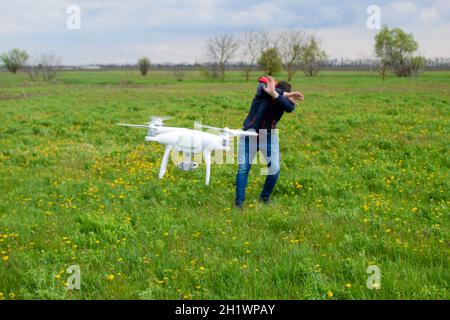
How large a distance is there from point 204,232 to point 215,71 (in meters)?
64.7

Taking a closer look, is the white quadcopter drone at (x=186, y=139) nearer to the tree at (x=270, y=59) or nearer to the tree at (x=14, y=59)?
the tree at (x=270, y=59)

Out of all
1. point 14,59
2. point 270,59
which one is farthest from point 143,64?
point 270,59

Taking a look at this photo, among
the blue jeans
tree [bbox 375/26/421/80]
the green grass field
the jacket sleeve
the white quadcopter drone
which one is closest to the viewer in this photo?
the green grass field

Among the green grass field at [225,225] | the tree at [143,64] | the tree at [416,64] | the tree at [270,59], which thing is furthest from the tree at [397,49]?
the green grass field at [225,225]

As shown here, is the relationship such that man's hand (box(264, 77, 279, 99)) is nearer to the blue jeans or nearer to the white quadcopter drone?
the white quadcopter drone

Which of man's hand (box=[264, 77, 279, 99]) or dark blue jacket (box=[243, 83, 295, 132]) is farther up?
man's hand (box=[264, 77, 279, 99])

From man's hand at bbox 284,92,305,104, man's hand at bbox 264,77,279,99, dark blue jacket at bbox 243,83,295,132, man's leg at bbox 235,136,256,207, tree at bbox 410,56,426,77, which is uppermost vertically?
tree at bbox 410,56,426,77

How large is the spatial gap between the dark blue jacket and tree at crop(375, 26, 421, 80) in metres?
73.6

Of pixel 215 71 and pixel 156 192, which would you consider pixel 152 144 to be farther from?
pixel 215 71

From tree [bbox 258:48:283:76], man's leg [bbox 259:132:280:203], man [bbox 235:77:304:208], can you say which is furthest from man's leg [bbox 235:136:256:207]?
tree [bbox 258:48:283:76]

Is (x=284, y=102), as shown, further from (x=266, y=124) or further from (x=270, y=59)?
(x=270, y=59)

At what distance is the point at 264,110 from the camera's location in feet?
22.2

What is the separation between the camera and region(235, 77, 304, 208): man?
21.5 ft

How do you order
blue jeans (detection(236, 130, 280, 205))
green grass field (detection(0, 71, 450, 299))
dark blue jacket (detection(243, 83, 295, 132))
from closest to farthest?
green grass field (detection(0, 71, 450, 299))
dark blue jacket (detection(243, 83, 295, 132))
blue jeans (detection(236, 130, 280, 205))
